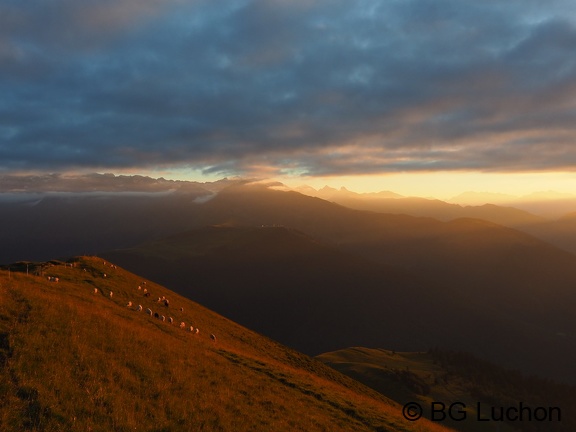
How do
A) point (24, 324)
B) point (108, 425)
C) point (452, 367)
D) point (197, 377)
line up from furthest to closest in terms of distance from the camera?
point (452, 367)
point (197, 377)
point (24, 324)
point (108, 425)

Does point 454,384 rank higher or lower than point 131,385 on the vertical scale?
lower

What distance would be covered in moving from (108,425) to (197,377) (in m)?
8.00

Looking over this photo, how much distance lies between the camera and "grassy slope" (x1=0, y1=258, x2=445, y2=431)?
1331 cm

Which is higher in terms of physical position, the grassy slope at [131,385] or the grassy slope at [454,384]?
the grassy slope at [131,385]

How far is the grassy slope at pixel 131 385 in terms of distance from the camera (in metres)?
13.3

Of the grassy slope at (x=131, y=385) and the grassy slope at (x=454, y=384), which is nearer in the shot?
the grassy slope at (x=131, y=385)

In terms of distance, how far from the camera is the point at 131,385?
16531mm

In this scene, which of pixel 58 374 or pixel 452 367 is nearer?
pixel 58 374

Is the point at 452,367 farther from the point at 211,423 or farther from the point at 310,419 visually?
the point at 211,423

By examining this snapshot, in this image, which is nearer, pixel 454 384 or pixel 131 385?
pixel 131 385

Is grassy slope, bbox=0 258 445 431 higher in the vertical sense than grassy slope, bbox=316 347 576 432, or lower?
higher

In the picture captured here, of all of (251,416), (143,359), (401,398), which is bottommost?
(401,398)

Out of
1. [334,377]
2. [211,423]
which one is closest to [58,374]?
[211,423]

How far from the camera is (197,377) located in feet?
68.2
